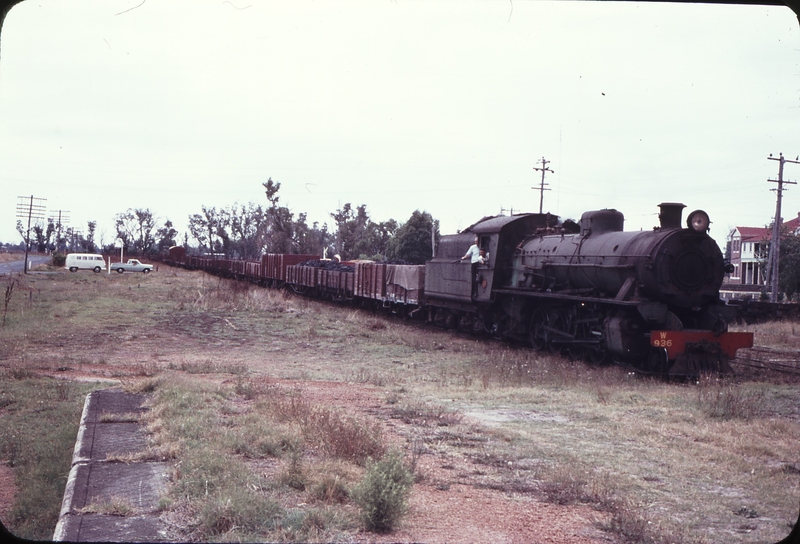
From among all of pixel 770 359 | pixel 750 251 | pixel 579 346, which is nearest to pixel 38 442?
pixel 579 346

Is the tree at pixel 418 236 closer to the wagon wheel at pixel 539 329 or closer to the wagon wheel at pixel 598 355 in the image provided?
the wagon wheel at pixel 539 329

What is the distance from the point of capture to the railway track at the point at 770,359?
14809 millimetres

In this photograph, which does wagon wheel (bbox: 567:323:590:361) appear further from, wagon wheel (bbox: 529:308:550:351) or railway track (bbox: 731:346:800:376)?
railway track (bbox: 731:346:800:376)

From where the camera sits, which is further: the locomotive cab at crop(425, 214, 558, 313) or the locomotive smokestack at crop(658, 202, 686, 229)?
the locomotive cab at crop(425, 214, 558, 313)

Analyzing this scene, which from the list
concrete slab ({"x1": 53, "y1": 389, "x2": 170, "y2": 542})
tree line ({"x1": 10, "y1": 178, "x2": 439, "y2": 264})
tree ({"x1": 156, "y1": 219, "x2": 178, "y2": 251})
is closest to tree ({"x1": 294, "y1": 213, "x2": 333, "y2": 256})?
tree line ({"x1": 10, "y1": 178, "x2": 439, "y2": 264})

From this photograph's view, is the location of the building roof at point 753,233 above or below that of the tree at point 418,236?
above

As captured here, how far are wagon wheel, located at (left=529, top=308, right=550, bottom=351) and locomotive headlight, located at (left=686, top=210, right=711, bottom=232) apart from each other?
4.58 m

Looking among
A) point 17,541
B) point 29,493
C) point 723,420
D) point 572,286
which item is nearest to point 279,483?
point 17,541

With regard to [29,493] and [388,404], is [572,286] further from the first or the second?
[29,493]

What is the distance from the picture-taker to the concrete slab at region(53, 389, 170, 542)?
468cm

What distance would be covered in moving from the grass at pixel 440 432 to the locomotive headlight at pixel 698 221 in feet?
10.1

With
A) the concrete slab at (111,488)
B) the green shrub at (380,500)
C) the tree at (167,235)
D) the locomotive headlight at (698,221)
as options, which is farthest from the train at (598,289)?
the tree at (167,235)

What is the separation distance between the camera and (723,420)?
364 inches

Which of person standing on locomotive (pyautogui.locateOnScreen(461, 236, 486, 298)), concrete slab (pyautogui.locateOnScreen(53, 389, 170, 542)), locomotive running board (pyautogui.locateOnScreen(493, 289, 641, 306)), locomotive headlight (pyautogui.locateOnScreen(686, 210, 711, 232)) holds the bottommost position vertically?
concrete slab (pyautogui.locateOnScreen(53, 389, 170, 542))
